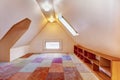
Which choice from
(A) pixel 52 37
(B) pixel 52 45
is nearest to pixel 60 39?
(A) pixel 52 37

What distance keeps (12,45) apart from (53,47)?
316cm

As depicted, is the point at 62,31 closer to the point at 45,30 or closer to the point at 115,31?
the point at 45,30

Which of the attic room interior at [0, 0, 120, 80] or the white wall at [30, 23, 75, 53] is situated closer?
the attic room interior at [0, 0, 120, 80]

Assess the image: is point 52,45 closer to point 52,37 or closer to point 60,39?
point 52,37

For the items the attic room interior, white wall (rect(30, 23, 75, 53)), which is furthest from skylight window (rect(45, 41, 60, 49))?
white wall (rect(30, 23, 75, 53))

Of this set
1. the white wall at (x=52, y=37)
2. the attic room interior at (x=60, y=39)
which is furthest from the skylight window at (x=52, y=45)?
the white wall at (x=52, y=37)

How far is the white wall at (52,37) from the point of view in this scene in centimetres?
809

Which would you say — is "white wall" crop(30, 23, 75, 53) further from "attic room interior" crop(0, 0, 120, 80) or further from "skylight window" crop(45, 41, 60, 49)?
"skylight window" crop(45, 41, 60, 49)

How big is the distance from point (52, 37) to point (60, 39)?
44 centimetres

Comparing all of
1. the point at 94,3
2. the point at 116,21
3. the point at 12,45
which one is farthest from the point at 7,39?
the point at 116,21

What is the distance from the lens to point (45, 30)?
8.15 meters

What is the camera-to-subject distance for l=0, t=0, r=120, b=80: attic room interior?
232cm

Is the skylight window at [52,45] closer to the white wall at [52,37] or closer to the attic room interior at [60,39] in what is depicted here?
the attic room interior at [60,39]

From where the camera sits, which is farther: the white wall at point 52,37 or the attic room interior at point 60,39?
the white wall at point 52,37
